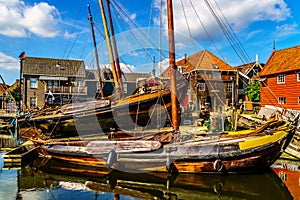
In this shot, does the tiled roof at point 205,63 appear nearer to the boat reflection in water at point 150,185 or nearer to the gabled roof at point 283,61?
the gabled roof at point 283,61

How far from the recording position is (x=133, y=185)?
11.8 meters

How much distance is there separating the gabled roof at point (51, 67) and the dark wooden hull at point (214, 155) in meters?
32.6

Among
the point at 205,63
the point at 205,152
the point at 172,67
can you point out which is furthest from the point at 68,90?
the point at 205,152

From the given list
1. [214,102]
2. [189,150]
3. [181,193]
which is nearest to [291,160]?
[189,150]

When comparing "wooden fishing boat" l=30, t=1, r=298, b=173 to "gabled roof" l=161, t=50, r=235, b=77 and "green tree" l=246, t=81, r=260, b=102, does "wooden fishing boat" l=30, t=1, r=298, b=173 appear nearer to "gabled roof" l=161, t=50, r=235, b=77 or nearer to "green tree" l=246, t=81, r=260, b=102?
"green tree" l=246, t=81, r=260, b=102

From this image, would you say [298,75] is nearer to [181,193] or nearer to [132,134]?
[132,134]

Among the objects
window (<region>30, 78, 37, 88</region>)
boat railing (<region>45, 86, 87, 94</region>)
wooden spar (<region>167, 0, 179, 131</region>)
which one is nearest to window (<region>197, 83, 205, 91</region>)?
boat railing (<region>45, 86, 87, 94</region>)

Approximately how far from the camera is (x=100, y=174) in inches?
533

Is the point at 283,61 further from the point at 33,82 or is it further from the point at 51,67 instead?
the point at 33,82

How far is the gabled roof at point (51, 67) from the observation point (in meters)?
40.8

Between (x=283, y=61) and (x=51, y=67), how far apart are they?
35817mm

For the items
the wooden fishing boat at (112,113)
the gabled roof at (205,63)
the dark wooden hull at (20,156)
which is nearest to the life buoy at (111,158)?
the wooden fishing boat at (112,113)

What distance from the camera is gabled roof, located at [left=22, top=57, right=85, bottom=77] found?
4084 centimetres

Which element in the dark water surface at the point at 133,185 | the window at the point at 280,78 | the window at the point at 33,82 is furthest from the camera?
the window at the point at 33,82
